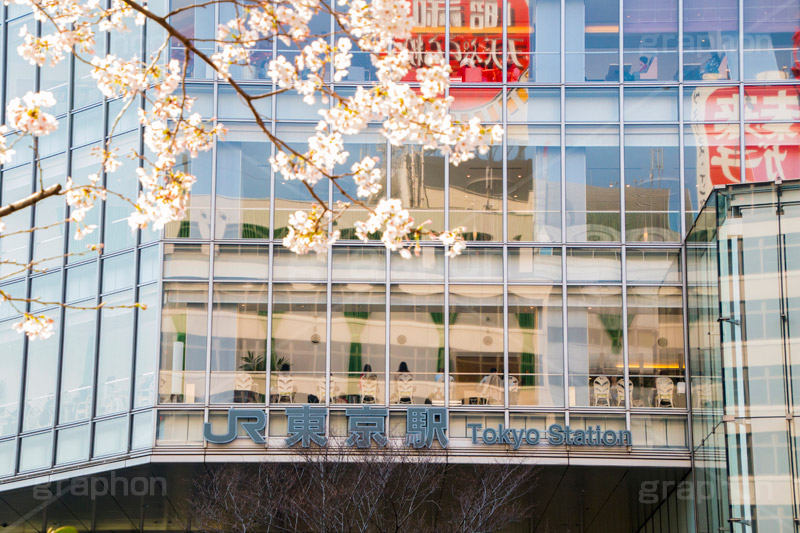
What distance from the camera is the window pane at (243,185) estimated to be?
1198 inches

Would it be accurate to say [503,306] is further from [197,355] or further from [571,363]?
[197,355]

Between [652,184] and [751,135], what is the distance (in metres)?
2.91

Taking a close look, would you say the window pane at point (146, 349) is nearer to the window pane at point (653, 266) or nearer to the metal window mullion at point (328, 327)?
the metal window mullion at point (328, 327)

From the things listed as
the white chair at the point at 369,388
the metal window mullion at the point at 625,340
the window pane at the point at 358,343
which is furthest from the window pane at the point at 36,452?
the metal window mullion at the point at 625,340

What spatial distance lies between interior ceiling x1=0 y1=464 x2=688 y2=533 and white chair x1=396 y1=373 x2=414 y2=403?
3857mm

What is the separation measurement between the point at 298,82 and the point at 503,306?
19.4 metres

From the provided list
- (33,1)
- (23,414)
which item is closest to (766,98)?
(23,414)

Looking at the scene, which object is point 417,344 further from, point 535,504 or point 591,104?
point 591,104

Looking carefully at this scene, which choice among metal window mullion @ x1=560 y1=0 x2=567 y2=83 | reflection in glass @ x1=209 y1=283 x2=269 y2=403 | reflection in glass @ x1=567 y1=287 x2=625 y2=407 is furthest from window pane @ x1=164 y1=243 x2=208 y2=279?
metal window mullion @ x1=560 y1=0 x2=567 y2=83

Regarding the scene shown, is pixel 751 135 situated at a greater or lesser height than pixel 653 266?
greater

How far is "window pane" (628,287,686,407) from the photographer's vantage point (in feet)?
96.9

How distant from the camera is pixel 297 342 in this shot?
98.4ft

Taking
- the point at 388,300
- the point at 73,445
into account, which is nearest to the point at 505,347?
the point at 388,300

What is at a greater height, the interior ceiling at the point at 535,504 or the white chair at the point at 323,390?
the white chair at the point at 323,390
